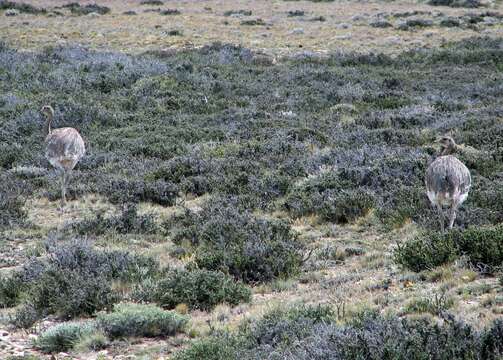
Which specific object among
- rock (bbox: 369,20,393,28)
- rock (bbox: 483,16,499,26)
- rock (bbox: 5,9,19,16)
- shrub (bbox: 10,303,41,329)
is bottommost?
shrub (bbox: 10,303,41,329)

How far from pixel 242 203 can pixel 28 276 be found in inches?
178

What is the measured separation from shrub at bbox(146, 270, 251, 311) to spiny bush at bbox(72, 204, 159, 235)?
3118mm

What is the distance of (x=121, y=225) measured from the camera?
37.8ft

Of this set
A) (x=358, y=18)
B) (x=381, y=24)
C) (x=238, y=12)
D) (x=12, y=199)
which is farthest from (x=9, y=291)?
(x=238, y=12)

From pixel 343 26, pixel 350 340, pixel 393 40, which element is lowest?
pixel 393 40

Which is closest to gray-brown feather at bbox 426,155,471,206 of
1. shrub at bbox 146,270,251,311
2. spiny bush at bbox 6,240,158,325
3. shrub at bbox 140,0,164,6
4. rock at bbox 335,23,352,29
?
shrub at bbox 146,270,251,311

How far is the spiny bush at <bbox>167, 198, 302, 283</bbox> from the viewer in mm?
9172

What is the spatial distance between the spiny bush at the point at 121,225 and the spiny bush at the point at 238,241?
1.19ft

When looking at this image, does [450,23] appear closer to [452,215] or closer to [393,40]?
[393,40]

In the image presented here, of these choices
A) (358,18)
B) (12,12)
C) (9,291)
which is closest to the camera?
(9,291)

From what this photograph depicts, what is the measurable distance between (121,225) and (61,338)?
461 centimetres

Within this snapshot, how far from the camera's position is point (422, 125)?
1816 cm

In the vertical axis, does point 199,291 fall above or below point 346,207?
above

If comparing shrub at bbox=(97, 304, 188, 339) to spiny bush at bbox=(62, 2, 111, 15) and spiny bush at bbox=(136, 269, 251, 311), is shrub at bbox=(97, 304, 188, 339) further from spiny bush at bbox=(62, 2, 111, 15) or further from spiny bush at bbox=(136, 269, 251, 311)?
spiny bush at bbox=(62, 2, 111, 15)
